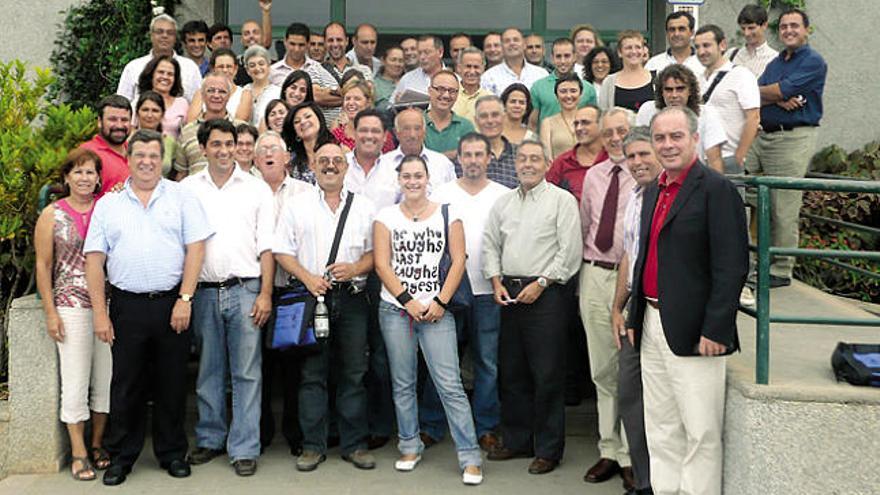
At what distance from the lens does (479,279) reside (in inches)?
242

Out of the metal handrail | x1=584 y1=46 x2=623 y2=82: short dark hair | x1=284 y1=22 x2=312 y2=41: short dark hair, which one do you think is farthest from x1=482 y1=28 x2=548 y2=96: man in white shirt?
the metal handrail

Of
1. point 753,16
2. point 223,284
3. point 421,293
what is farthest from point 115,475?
point 753,16

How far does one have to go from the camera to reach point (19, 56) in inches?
414

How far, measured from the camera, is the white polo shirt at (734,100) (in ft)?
22.2

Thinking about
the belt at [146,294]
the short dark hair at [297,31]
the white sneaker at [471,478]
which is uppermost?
the short dark hair at [297,31]

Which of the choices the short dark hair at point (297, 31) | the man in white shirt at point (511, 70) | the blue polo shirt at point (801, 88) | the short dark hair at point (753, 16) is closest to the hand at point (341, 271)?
the man in white shirt at point (511, 70)

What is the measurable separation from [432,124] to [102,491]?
10.8 feet

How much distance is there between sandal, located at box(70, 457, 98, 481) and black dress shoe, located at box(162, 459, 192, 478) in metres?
0.45

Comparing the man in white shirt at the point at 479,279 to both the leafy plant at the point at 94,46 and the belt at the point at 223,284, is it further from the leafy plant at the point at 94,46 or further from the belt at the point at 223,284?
the leafy plant at the point at 94,46

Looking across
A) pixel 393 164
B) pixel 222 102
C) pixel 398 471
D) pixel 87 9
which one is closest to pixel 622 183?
pixel 393 164

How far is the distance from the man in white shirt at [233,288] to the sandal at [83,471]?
72cm

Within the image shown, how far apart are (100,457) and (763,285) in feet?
13.1

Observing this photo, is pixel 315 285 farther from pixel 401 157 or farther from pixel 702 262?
pixel 702 262

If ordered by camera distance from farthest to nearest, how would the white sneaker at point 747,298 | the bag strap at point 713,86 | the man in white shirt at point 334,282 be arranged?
the bag strap at point 713,86 → the white sneaker at point 747,298 → the man in white shirt at point 334,282
